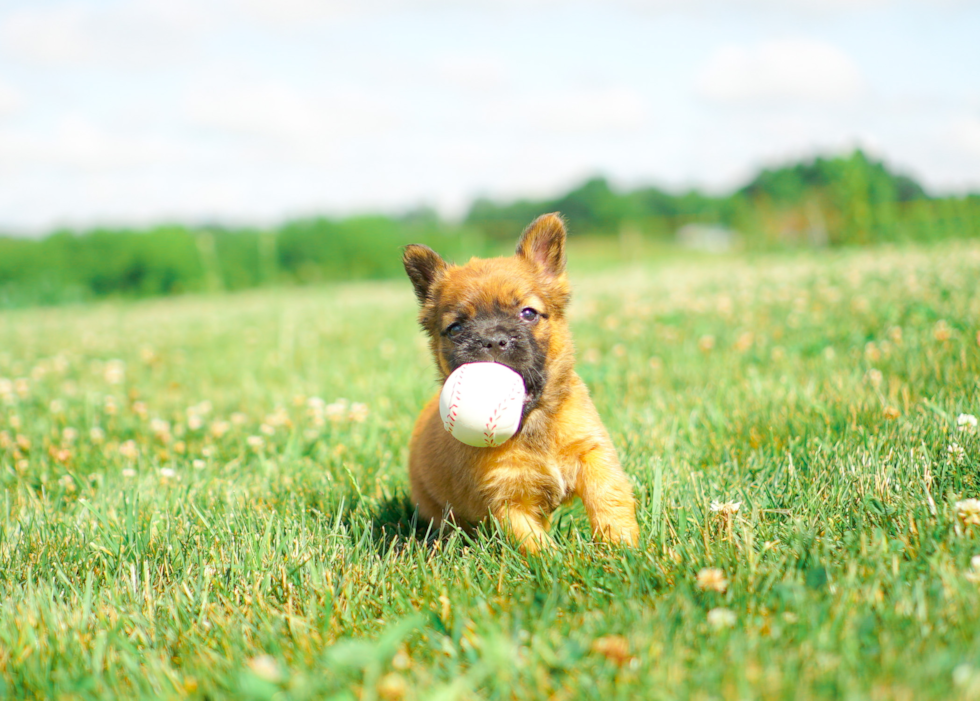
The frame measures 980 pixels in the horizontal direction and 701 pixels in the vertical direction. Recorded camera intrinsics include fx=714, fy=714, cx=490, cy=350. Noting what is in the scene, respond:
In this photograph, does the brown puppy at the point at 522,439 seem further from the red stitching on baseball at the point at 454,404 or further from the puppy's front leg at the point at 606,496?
the red stitching on baseball at the point at 454,404

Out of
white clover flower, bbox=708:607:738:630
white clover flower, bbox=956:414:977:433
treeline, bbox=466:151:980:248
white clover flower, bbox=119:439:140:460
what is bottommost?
white clover flower, bbox=708:607:738:630

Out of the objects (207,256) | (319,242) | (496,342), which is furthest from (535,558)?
(319,242)

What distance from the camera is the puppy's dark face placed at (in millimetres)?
2748

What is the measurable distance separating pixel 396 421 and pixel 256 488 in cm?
115

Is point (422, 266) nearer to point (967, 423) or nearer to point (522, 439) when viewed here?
point (522, 439)

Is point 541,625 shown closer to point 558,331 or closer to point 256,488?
point 558,331

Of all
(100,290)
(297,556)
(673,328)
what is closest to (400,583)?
(297,556)

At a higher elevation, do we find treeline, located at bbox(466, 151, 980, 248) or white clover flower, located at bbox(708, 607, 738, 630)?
treeline, located at bbox(466, 151, 980, 248)

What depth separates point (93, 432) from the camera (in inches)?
164

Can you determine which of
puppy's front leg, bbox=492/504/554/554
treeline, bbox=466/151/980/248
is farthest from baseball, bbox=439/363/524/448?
treeline, bbox=466/151/980/248

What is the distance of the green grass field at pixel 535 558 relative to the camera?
1540 mm

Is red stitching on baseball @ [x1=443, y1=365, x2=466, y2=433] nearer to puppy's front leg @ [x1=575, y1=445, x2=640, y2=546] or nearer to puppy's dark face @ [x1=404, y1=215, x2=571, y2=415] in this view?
puppy's dark face @ [x1=404, y1=215, x2=571, y2=415]

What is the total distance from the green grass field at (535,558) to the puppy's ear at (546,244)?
929mm

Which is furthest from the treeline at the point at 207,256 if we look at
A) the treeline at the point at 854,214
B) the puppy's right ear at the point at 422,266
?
the puppy's right ear at the point at 422,266
